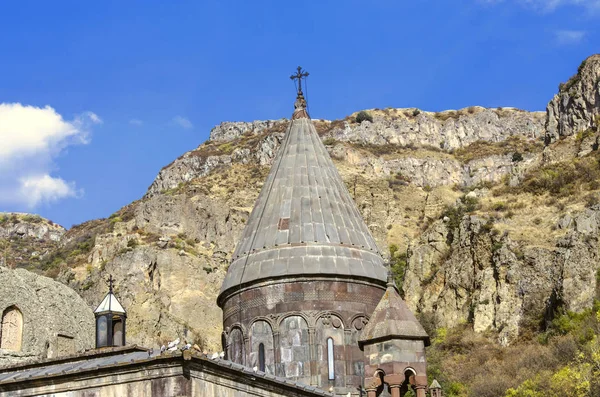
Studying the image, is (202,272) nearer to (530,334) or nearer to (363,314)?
(530,334)

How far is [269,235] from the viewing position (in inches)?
782

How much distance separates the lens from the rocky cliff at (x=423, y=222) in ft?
186

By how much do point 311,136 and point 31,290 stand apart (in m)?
11.4

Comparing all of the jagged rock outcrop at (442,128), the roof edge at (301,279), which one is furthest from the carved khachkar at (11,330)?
the jagged rock outcrop at (442,128)

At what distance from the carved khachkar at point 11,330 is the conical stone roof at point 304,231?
840cm

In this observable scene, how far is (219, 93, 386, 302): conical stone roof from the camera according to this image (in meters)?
19.2

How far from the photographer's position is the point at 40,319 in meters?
27.8

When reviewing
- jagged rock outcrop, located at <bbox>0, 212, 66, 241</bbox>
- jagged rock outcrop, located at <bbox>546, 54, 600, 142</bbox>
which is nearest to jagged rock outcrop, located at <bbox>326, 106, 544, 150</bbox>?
jagged rock outcrop, located at <bbox>0, 212, 66, 241</bbox>

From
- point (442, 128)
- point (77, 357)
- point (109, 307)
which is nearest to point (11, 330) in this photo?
point (109, 307)

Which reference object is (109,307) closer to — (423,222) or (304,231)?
(304,231)

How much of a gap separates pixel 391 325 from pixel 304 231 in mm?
3298

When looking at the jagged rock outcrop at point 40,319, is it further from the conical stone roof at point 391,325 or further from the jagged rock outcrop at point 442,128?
the jagged rock outcrop at point 442,128

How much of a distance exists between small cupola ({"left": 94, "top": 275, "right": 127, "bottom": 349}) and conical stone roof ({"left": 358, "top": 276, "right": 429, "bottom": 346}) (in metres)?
4.51

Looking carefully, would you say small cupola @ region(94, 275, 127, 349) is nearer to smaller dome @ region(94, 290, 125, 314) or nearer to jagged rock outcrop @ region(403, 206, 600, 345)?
smaller dome @ region(94, 290, 125, 314)
